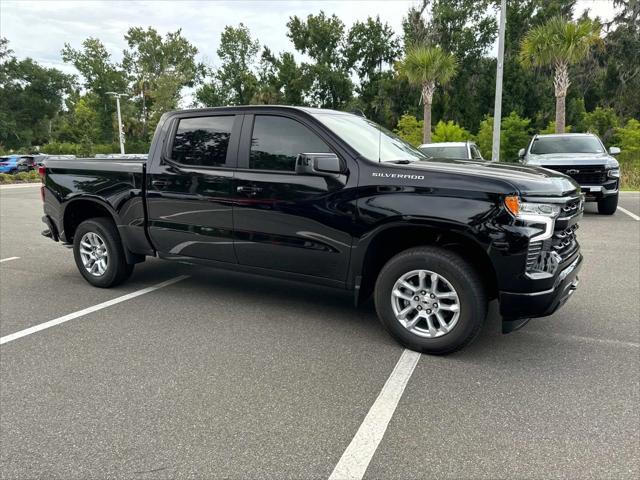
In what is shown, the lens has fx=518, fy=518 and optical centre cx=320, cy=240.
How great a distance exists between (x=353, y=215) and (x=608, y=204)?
9003 millimetres

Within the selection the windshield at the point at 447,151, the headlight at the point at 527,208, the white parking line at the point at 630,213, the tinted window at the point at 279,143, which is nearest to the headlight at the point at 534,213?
the headlight at the point at 527,208

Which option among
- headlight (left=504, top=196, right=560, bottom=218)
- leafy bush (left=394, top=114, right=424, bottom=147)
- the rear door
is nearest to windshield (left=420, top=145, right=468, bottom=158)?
the rear door

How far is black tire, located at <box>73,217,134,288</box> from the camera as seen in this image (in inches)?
216

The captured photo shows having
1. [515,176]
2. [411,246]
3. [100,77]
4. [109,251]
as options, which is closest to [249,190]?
[411,246]

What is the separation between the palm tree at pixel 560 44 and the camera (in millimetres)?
19453

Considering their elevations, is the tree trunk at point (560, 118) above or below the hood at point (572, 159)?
above

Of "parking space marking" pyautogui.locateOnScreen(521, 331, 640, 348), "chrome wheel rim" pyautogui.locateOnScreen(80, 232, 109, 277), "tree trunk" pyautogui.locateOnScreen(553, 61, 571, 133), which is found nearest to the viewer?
"parking space marking" pyautogui.locateOnScreen(521, 331, 640, 348)

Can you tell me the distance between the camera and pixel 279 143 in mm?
4402

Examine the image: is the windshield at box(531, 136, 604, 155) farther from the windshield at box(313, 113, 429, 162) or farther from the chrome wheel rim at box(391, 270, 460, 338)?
the chrome wheel rim at box(391, 270, 460, 338)

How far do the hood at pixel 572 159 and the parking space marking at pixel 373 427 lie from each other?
8512 mm

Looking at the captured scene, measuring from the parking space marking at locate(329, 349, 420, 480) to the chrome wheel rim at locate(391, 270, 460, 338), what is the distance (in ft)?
0.89

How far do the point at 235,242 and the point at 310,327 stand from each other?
1.01m

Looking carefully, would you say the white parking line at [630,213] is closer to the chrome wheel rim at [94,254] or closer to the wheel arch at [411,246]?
the wheel arch at [411,246]

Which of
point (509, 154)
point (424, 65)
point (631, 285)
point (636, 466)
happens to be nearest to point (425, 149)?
point (631, 285)
